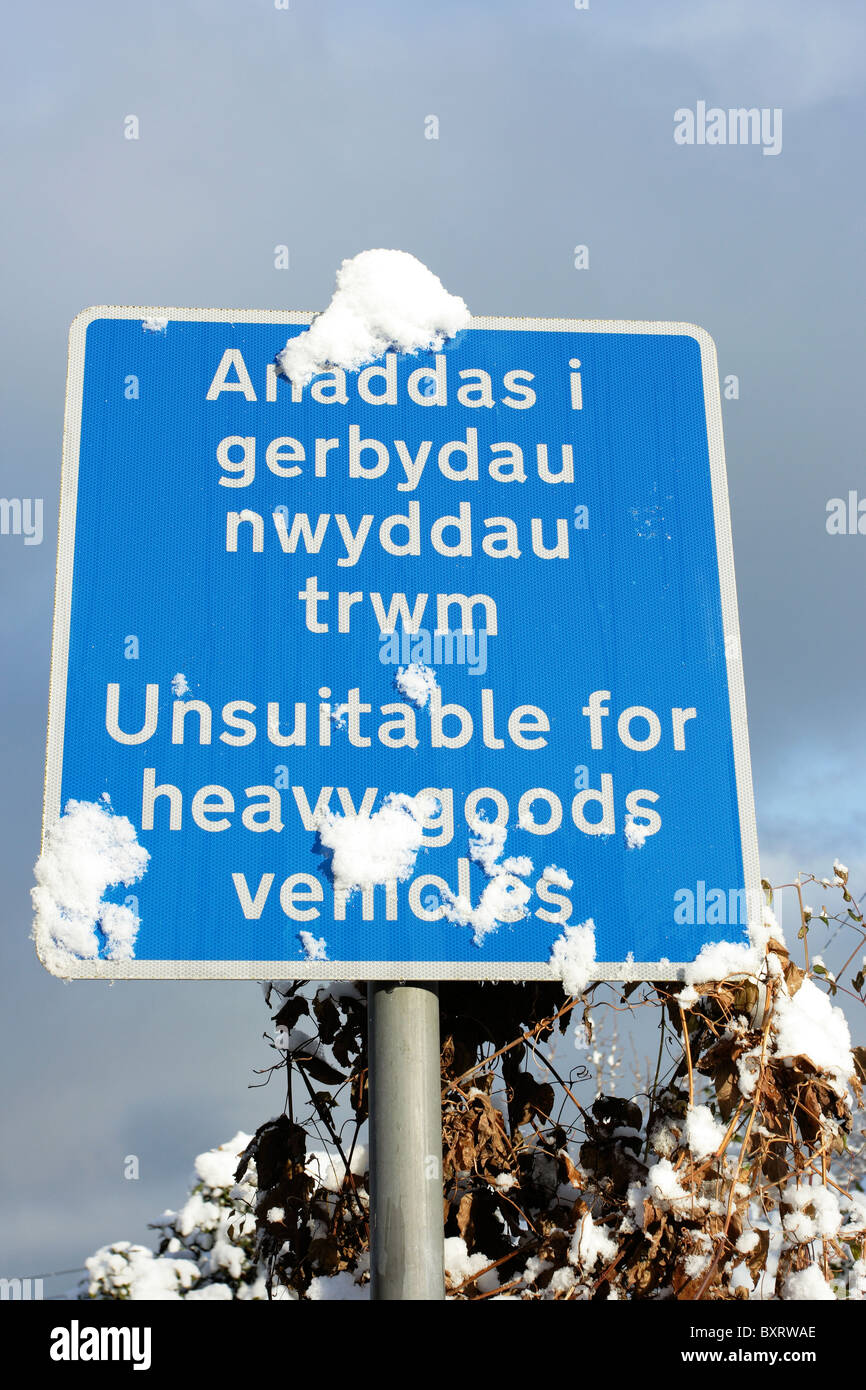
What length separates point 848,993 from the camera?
9.96ft

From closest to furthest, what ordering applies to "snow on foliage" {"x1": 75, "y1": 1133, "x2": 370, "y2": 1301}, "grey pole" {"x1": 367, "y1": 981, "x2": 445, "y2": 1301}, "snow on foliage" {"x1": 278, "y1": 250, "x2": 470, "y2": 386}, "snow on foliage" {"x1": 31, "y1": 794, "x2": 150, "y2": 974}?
1. "grey pole" {"x1": 367, "y1": 981, "x2": 445, "y2": 1301}
2. "snow on foliage" {"x1": 31, "y1": 794, "x2": 150, "y2": 974}
3. "snow on foliage" {"x1": 278, "y1": 250, "x2": 470, "y2": 386}
4. "snow on foliage" {"x1": 75, "y1": 1133, "x2": 370, "y2": 1301}

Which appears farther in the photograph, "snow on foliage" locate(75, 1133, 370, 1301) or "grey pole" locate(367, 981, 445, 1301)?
"snow on foliage" locate(75, 1133, 370, 1301)

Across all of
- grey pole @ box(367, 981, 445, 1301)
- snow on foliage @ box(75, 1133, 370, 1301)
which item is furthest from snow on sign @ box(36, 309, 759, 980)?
snow on foliage @ box(75, 1133, 370, 1301)

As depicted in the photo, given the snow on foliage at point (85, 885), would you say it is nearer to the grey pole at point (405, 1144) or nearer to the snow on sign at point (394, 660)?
the snow on sign at point (394, 660)

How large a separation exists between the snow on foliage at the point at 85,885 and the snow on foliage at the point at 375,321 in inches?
41.2

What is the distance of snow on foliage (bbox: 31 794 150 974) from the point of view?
6.96ft

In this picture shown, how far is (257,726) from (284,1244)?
1835 millimetres

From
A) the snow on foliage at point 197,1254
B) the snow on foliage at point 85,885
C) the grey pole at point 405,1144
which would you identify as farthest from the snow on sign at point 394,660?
the snow on foliage at point 197,1254

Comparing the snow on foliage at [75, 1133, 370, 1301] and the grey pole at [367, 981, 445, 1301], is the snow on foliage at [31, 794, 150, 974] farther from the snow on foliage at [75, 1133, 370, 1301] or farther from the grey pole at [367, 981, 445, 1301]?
the snow on foliage at [75, 1133, 370, 1301]

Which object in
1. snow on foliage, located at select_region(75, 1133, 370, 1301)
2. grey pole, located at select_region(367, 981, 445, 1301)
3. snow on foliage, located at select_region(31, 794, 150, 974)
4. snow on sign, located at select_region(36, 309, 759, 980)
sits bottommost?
snow on foliage, located at select_region(75, 1133, 370, 1301)

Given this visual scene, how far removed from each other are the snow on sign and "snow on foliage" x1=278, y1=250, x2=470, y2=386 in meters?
0.03

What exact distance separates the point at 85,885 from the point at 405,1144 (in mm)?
722

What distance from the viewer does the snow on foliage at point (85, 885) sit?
6.96 feet

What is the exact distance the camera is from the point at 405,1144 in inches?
81.5
